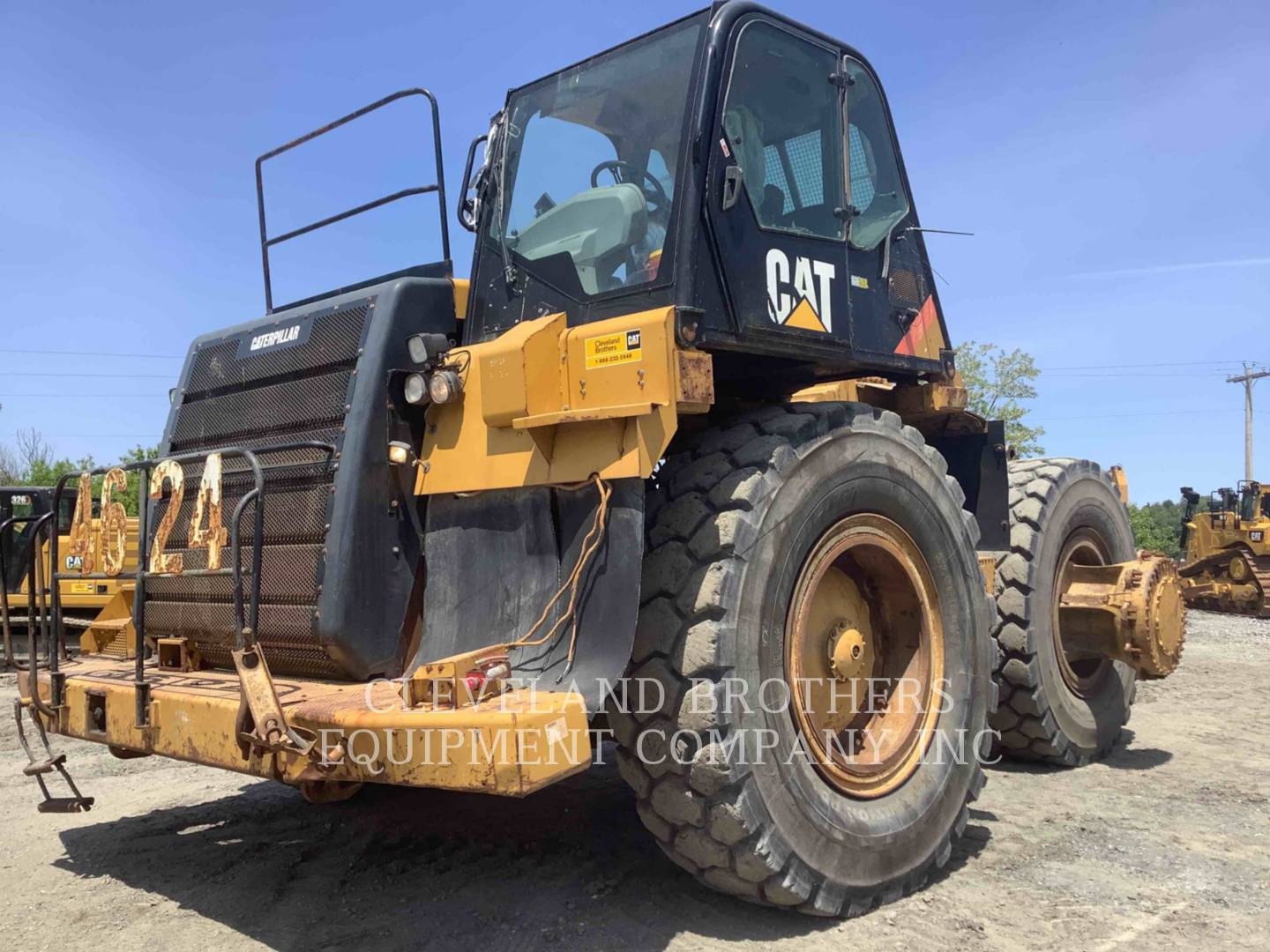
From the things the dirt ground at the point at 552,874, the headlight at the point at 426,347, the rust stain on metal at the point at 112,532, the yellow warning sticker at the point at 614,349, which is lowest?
the dirt ground at the point at 552,874

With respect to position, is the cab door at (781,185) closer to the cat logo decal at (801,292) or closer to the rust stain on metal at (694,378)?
the cat logo decal at (801,292)

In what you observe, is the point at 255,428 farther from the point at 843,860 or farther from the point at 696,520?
the point at 843,860

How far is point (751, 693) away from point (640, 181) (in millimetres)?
1950

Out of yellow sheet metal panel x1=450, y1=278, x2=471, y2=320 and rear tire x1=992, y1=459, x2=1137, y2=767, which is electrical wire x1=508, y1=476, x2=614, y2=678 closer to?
yellow sheet metal panel x1=450, y1=278, x2=471, y2=320

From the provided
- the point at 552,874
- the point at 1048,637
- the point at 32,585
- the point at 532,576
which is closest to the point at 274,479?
the point at 32,585

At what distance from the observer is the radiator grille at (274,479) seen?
3.78 metres

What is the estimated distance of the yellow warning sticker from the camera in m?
3.35

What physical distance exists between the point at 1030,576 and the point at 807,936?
9.65 feet

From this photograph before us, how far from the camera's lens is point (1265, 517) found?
2127 centimetres

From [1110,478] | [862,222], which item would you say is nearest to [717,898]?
[862,222]

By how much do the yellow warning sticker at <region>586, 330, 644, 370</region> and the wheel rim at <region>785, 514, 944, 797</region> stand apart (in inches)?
40.4

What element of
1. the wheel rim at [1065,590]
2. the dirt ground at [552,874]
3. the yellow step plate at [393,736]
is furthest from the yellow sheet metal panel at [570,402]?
the wheel rim at [1065,590]

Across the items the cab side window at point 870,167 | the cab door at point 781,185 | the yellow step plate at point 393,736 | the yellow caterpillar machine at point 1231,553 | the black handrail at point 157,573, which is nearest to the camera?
the yellow step plate at point 393,736

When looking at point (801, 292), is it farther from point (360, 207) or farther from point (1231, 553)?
point (1231, 553)
